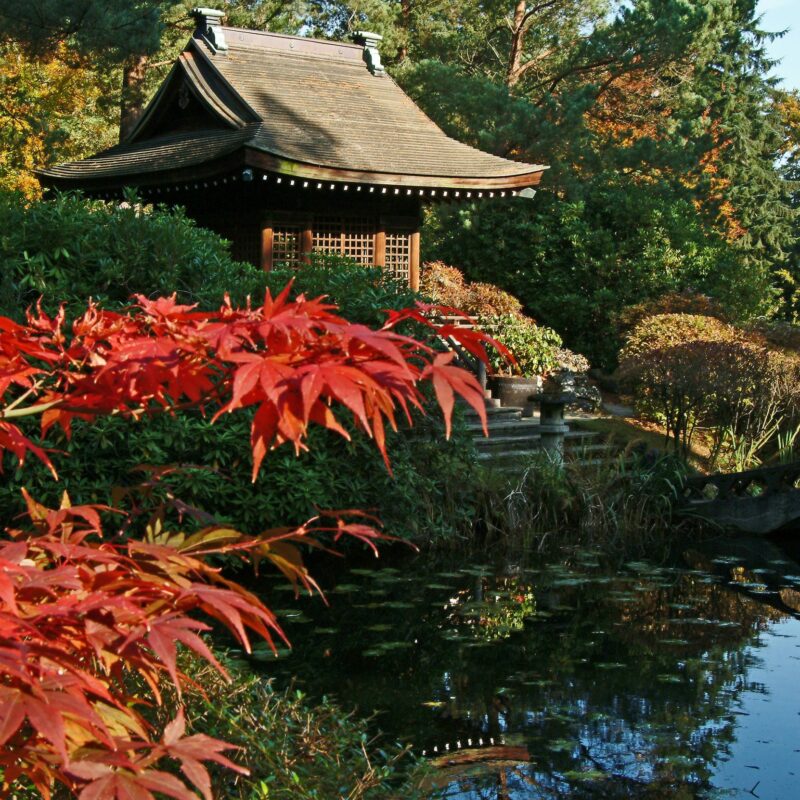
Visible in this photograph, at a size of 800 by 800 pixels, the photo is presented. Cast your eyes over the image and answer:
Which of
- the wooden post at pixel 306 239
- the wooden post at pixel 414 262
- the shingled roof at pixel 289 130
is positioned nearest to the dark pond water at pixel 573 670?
the shingled roof at pixel 289 130

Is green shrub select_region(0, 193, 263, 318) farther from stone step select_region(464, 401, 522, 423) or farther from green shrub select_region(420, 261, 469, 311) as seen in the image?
green shrub select_region(420, 261, 469, 311)

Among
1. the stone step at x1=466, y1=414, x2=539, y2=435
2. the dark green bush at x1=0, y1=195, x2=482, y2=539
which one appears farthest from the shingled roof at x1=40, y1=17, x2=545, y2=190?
the dark green bush at x1=0, y1=195, x2=482, y2=539

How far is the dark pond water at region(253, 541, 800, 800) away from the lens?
4.75m

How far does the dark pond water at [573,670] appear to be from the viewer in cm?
475

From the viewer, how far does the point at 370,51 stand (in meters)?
19.7

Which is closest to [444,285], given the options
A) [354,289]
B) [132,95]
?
[132,95]

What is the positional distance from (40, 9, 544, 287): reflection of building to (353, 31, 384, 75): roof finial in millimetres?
437

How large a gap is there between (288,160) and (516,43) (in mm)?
15871

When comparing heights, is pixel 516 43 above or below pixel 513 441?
above

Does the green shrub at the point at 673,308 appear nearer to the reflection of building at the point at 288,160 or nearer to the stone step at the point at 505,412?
the reflection of building at the point at 288,160

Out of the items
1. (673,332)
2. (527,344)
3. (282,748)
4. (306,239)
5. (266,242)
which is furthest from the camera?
(527,344)

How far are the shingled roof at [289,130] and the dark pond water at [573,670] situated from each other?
26.2ft

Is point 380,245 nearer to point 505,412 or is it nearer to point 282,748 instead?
point 505,412

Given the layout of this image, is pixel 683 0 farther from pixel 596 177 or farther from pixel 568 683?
pixel 568 683
